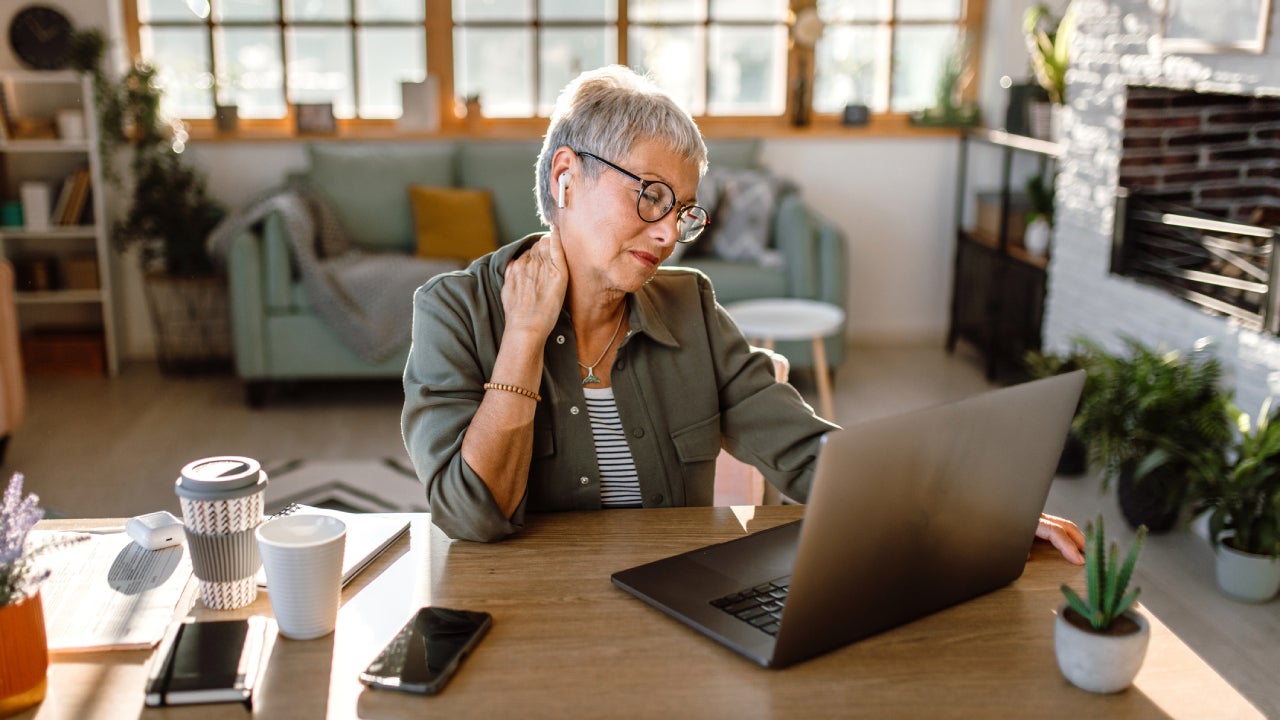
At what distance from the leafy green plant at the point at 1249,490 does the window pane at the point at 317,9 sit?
387 centimetres

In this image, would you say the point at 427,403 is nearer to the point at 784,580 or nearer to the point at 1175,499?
the point at 784,580

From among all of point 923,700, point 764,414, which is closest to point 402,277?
→ point 764,414

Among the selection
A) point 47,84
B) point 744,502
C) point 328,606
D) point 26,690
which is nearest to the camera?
point 26,690

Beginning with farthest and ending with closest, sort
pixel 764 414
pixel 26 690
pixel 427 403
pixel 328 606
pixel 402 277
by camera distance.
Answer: pixel 402 277, pixel 764 414, pixel 427 403, pixel 328 606, pixel 26 690

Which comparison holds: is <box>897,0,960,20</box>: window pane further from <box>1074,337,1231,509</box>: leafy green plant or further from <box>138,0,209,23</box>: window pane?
<box>138,0,209,23</box>: window pane

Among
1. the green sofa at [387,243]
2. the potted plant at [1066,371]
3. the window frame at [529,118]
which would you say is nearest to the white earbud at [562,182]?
the potted plant at [1066,371]

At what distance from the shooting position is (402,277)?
4.38m

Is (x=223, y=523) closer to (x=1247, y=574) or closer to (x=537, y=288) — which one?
(x=537, y=288)

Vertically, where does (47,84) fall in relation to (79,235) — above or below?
above

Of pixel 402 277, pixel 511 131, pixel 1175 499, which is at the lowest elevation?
pixel 1175 499

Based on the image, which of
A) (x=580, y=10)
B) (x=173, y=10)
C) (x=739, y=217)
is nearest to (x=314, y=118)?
(x=173, y=10)

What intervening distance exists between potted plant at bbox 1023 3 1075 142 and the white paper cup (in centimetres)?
375

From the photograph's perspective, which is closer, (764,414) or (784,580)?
(784,580)

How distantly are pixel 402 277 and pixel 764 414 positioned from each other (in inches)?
117
